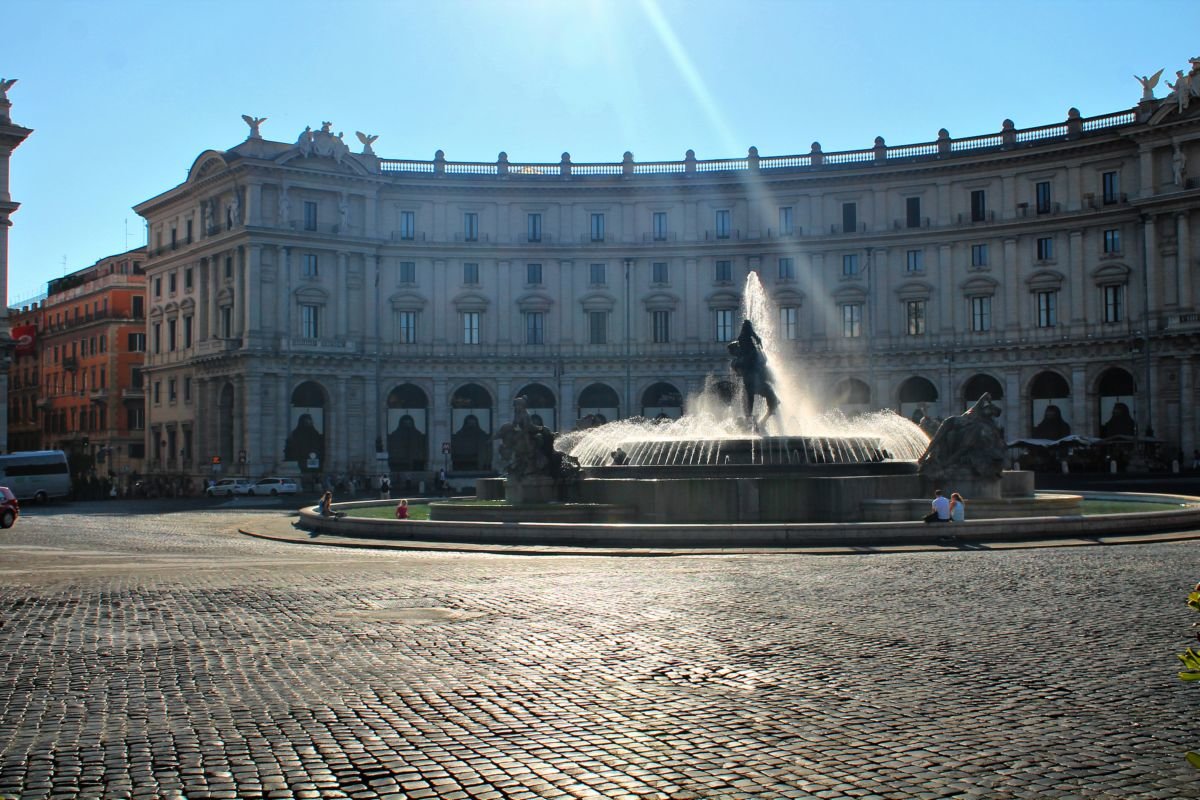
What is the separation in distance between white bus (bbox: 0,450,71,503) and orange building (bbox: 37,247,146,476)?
28692 mm

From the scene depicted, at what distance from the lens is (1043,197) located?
72312 mm

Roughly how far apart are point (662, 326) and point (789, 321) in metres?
8.40

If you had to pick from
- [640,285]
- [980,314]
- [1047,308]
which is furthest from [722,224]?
[1047,308]

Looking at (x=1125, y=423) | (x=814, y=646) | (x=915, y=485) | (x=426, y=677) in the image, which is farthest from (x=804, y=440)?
(x=1125, y=423)

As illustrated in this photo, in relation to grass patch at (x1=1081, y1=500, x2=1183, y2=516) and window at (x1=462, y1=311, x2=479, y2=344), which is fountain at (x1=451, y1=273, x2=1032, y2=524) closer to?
grass patch at (x1=1081, y1=500, x2=1183, y2=516)

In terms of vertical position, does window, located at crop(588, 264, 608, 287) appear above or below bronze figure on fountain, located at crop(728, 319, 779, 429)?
above

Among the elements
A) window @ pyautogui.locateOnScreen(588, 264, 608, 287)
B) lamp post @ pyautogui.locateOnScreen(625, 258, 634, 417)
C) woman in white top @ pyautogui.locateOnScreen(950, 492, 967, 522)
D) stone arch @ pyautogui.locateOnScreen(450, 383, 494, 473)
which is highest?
window @ pyautogui.locateOnScreen(588, 264, 608, 287)

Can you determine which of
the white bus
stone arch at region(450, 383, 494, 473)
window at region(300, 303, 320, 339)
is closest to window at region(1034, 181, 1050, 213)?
stone arch at region(450, 383, 494, 473)

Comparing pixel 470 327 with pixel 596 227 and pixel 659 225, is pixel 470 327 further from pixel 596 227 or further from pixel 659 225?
pixel 659 225

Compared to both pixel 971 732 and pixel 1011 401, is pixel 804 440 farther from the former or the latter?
pixel 1011 401

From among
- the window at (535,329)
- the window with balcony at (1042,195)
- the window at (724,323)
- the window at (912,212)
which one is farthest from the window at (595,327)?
the window with balcony at (1042,195)

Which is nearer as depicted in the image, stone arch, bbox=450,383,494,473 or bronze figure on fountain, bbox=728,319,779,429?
bronze figure on fountain, bbox=728,319,779,429

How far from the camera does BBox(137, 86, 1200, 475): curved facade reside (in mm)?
70000

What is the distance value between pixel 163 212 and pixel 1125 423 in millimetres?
64746
